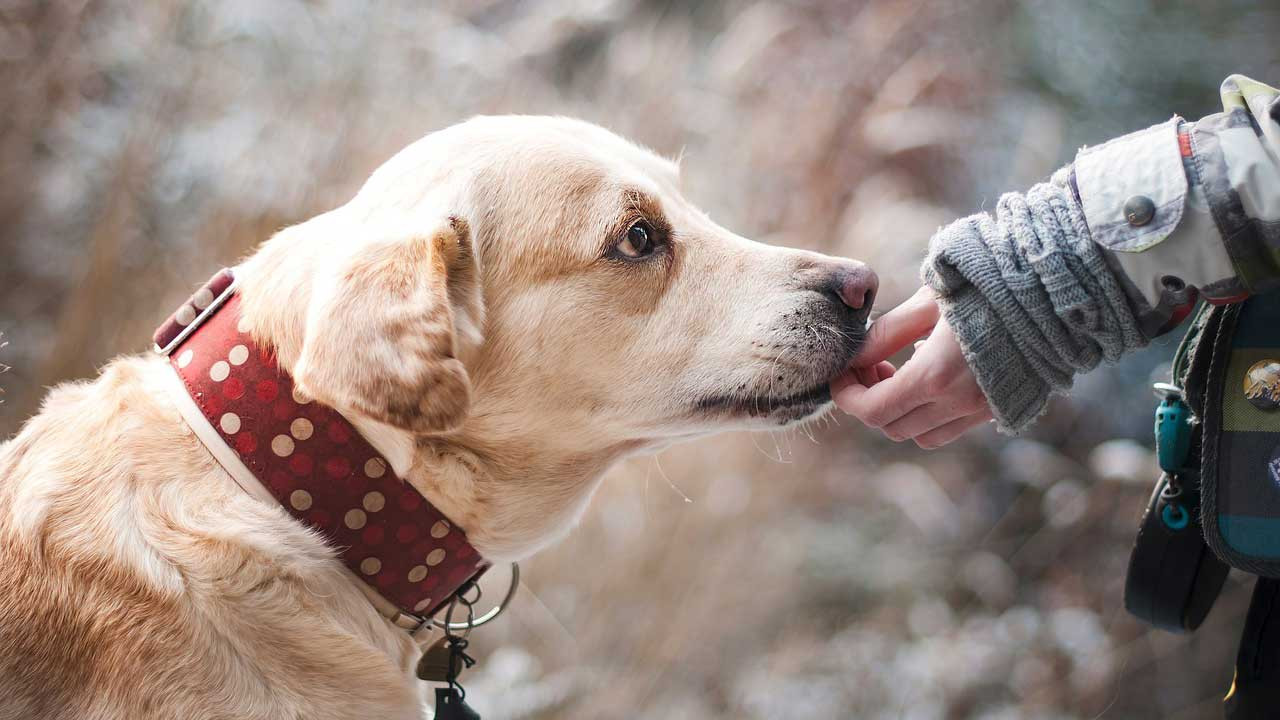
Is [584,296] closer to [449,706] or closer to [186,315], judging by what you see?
[186,315]

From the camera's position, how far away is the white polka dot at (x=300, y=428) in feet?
5.21

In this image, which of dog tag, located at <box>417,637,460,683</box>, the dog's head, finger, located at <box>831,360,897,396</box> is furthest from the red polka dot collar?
finger, located at <box>831,360,897,396</box>

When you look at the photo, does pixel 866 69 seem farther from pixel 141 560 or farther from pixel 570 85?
pixel 141 560

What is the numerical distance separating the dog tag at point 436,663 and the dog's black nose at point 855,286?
112 cm

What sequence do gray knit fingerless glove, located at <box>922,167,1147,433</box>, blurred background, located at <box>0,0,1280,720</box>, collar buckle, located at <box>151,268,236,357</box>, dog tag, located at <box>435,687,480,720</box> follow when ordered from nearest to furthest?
gray knit fingerless glove, located at <box>922,167,1147,433</box> → collar buckle, located at <box>151,268,236,357</box> → dog tag, located at <box>435,687,480,720</box> → blurred background, located at <box>0,0,1280,720</box>

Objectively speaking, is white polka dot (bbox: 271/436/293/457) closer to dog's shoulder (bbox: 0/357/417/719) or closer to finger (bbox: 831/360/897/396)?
dog's shoulder (bbox: 0/357/417/719)

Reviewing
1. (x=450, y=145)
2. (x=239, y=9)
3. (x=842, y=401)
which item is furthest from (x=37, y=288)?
(x=842, y=401)

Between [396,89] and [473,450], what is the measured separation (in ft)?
8.50

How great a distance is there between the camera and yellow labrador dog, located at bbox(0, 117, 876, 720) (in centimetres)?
153

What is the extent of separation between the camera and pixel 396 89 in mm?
3889

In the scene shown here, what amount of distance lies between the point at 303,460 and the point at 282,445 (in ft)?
0.15

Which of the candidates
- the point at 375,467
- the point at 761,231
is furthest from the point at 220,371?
the point at 761,231

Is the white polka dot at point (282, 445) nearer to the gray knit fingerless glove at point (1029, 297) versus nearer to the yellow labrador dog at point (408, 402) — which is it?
the yellow labrador dog at point (408, 402)

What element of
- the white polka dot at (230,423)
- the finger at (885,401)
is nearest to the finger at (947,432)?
the finger at (885,401)
